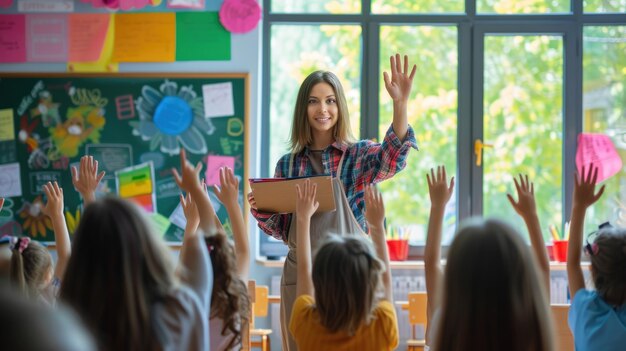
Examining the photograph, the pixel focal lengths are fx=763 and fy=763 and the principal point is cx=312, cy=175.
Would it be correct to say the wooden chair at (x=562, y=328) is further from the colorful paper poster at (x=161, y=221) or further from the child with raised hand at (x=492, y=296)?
the colorful paper poster at (x=161, y=221)

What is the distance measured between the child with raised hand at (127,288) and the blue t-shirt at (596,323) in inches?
41.3

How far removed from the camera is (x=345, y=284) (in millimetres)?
1838

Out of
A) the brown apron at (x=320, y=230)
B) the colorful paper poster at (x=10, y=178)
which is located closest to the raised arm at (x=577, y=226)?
the brown apron at (x=320, y=230)

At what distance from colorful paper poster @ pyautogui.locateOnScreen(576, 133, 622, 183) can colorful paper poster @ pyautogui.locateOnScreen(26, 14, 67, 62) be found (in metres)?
3.28

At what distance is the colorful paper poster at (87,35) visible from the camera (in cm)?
469

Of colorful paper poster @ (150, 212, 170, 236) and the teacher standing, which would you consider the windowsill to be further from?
the teacher standing

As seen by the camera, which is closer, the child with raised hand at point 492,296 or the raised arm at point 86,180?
the child with raised hand at point 492,296

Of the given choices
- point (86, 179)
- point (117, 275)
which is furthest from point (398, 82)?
point (117, 275)

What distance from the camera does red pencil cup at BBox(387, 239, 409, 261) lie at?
4.65 metres

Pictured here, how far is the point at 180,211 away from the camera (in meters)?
4.68

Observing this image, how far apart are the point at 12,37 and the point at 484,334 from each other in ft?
13.4

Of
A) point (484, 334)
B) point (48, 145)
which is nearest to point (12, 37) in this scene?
point (48, 145)

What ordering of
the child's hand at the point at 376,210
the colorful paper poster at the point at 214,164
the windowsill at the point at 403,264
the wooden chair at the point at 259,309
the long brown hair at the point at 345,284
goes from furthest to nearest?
the colorful paper poster at the point at 214,164 < the windowsill at the point at 403,264 < the wooden chair at the point at 259,309 < the child's hand at the point at 376,210 < the long brown hair at the point at 345,284

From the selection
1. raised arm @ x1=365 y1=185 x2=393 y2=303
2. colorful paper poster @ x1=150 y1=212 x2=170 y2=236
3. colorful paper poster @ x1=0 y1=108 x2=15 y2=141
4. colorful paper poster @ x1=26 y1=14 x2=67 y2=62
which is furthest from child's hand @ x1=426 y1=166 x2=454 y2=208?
colorful paper poster @ x1=0 y1=108 x2=15 y2=141
